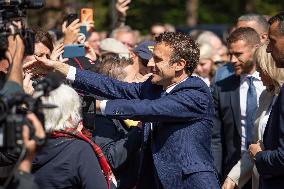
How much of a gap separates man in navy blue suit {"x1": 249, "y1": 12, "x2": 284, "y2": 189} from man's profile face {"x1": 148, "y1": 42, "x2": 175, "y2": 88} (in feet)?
2.38

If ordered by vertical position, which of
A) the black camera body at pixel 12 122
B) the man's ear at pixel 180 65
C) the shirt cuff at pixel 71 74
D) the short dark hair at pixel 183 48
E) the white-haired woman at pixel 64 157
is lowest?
the white-haired woman at pixel 64 157

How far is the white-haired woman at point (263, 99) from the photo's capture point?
6.92m

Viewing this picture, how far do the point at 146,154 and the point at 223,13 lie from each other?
29.6m

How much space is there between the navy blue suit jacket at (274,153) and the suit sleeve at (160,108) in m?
0.56

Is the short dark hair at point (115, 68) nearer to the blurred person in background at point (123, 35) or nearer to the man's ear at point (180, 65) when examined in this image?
the man's ear at point (180, 65)

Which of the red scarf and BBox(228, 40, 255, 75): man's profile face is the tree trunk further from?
the red scarf

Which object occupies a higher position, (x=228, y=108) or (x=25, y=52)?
(x=25, y=52)

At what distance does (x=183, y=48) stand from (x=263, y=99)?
979 millimetres

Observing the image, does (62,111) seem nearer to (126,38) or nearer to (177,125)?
(177,125)

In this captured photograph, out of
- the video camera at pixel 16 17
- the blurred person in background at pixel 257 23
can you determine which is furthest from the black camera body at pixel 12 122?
the blurred person in background at pixel 257 23

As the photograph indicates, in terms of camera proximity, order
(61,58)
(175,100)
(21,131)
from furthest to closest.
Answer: (61,58)
(175,100)
(21,131)

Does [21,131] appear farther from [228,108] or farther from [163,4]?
[163,4]

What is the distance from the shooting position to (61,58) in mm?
7789

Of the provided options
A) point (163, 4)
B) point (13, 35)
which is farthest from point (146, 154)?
point (163, 4)
